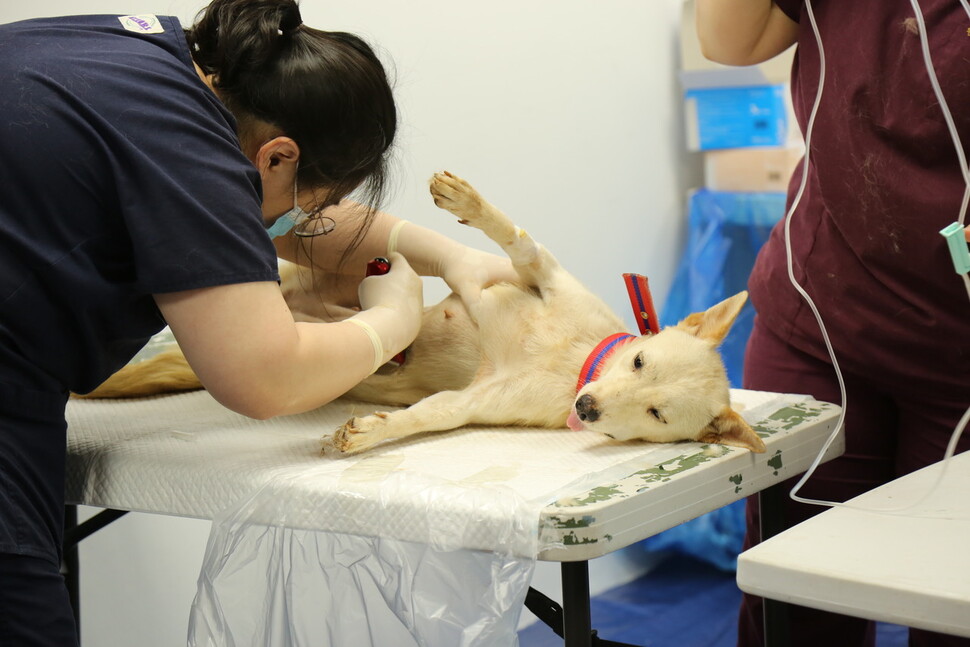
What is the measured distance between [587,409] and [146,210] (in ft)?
1.85

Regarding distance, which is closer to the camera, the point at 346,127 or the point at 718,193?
the point at 346,127

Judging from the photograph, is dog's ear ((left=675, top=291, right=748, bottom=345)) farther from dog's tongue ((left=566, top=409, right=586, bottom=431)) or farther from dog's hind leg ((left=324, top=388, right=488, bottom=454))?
dog's hind leg ((left=324, top=388, right=488, bottom=454))

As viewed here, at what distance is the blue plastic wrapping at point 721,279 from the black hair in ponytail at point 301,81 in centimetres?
178

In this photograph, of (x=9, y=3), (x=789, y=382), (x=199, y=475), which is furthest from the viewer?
(x=9, y=3)

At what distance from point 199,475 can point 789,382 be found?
85 cm

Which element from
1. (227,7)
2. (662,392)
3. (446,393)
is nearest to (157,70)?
(227,7)

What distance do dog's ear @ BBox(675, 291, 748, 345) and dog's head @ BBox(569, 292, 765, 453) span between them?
0.01 m

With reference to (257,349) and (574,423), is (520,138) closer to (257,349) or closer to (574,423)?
(574,423)

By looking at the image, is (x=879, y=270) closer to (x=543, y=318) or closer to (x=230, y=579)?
(x=543, y=318)

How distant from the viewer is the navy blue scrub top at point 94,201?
90 cm

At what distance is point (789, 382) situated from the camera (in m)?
1.42

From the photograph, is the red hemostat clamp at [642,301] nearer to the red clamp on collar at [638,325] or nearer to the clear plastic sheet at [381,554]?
the red clamp on collar at [638,325]

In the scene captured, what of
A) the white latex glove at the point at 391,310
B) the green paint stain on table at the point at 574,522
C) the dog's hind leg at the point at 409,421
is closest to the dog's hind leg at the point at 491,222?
the white latex glove at the point at 391,310

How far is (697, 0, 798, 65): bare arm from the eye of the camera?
4.42ft
